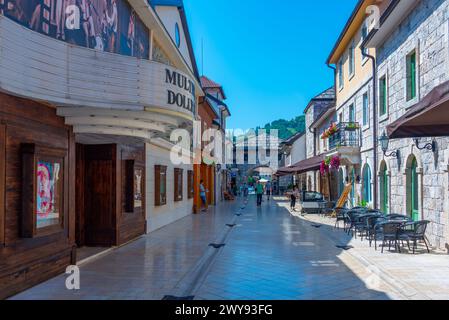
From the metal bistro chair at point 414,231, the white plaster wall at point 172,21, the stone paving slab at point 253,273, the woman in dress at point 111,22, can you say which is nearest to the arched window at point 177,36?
the white plaster wall at point 172,21

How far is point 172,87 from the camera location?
26.9 feet

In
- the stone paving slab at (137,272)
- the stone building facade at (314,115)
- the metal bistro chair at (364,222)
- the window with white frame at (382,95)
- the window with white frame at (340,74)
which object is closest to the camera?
the stone paving slab at (137,272)

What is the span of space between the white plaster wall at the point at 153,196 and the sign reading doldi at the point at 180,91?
4.96 meters

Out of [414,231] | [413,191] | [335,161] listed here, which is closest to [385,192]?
[413,191]

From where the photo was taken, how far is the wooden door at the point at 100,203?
1061 centimetres

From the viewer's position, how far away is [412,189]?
39.4 ft

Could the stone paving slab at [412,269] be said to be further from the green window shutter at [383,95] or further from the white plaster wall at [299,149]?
the white plaster wall at [299,149]

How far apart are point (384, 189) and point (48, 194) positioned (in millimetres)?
11031

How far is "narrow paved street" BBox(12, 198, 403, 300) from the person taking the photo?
21.2 ft

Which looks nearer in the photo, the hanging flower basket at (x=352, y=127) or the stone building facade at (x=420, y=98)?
the stone building facade at (x=420, y=98)

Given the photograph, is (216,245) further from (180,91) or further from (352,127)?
(352,127)

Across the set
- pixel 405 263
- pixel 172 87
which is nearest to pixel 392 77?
pixel 405 263

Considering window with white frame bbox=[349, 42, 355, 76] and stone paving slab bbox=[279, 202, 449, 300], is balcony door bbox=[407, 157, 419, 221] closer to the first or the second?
stone paving slab bbox=[279, 202, 449, 300]

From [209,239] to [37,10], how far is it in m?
7.64
